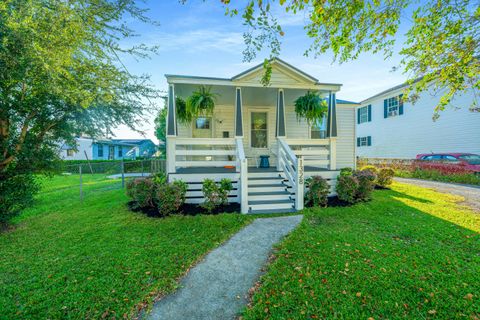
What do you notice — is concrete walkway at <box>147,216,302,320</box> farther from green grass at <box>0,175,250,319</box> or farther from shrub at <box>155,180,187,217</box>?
shrub at <box>155,180,187,217</box>

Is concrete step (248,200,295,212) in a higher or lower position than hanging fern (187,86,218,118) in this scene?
lower

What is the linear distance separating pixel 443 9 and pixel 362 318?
643cm

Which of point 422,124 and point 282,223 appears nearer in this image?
point 282,223

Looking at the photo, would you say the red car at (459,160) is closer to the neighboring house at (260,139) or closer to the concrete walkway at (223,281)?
the neighboring house at (260,139)

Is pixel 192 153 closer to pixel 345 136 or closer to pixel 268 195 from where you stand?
pixel 268 195

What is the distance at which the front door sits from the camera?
30.2 feet

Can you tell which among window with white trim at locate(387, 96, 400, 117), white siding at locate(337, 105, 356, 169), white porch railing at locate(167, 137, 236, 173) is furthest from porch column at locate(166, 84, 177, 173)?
window with white trim at locate(387, 96, 400, 117)

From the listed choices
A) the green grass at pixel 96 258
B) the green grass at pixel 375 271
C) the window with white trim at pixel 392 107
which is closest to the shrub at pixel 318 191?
the green grass at pixel 375 271

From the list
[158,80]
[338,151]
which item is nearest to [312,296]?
[158,80]

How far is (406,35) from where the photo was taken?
16.9 ft

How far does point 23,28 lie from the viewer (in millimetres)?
3375

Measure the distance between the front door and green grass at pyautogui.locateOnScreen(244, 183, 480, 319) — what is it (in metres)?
5.82

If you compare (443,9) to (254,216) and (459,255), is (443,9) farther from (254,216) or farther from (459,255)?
(254,216)

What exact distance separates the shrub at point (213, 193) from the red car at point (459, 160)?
43.1ft
